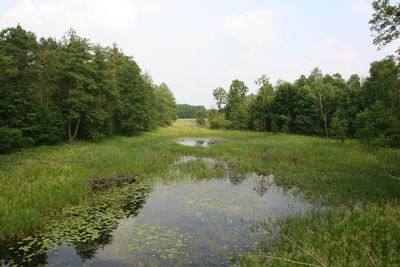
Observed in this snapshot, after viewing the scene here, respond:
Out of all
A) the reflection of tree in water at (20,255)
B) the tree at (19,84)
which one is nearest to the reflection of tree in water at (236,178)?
the reflection of tree in water at (20,255)

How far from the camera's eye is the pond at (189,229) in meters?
5.95

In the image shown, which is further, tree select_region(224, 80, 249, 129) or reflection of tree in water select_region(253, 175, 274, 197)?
tree select_region(224, 80, 249, 129)

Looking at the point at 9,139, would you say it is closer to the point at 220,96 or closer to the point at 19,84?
the point at 19,84

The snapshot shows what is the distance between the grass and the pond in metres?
0.98

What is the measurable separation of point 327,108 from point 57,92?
137ft

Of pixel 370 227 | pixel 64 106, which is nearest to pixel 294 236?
pixel 370 227

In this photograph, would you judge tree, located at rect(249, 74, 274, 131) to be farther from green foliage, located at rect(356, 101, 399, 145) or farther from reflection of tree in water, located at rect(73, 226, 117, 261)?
reflection of tree in water, located at rect(73, 226, 117, 261)

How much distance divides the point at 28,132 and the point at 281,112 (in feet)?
135

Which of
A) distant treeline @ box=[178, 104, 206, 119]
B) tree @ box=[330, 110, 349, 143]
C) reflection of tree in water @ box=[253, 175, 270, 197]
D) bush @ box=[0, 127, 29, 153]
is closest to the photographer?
reflection of tree in water @ box=[253, 175, 270, 197]

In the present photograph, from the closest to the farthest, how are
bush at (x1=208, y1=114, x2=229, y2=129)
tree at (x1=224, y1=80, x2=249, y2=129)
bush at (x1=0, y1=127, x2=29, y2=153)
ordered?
1. bush at (x1=0, y1=127, x2=29, y2=153)
2. bush at (x1=208, y1=114, x2=229, y2=129)
3. tree at (x1=224, y1=80, x2=249, y2=129)

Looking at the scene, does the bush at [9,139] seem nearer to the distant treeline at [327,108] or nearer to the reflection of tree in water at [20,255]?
the reflection of tree in water at [20,255]

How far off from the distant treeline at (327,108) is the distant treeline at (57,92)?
2634 cm

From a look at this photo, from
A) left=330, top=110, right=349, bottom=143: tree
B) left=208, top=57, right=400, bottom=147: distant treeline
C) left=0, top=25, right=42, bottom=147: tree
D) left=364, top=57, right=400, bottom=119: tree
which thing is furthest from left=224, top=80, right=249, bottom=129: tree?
left=0, top=25, right=42, bottom=147: tree

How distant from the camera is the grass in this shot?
5637 mm
